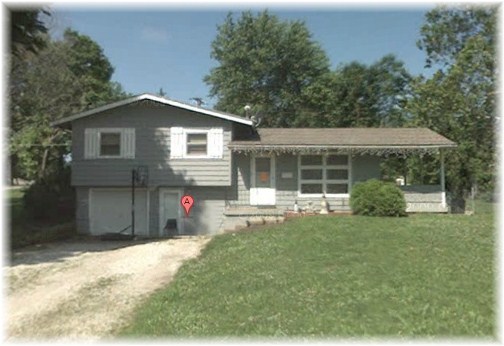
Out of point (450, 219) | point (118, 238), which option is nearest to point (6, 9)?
point (118, 238)

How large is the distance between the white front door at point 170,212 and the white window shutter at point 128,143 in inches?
72.6

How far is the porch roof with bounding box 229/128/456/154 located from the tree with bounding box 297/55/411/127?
685 inches

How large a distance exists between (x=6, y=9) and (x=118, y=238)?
8.46 m

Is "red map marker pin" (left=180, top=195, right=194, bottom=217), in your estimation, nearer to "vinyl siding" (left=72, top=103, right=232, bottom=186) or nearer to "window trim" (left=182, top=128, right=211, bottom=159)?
"vinyl siding" (left=72, top=103, right=232, bottom=186)

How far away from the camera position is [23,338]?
22.4ft

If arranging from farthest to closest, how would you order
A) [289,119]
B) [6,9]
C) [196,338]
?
[289,119] → [6,9] → [196,338]

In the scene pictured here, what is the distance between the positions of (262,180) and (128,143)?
5394mm

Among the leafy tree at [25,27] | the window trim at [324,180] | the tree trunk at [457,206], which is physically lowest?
the tree trunk at [457,206]

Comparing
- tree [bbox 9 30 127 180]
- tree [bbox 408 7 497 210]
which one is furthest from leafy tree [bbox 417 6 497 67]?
tree [bbox 9 30 127 180]

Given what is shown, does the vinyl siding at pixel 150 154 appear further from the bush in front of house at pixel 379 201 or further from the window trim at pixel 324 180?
the bush in front of house at pixel 379 201

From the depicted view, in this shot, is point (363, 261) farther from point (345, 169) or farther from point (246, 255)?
point (345, 169)

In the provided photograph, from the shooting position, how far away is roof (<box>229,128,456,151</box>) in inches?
696

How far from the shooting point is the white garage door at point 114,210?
19047 millimetres

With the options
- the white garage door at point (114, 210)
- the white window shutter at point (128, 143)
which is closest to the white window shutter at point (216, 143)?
the white window shutter at point (128, 143)
